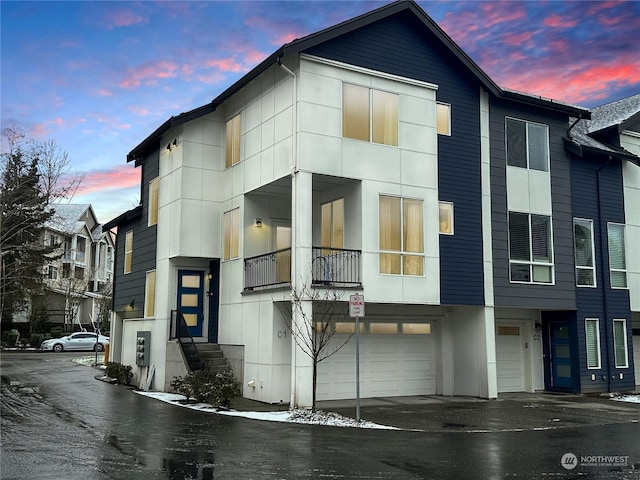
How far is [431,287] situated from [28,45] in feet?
47.7

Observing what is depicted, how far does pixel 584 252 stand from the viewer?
2142cm

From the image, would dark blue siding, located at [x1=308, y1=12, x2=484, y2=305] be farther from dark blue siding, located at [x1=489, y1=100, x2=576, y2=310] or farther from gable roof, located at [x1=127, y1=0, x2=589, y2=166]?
dark blue siding, located at [x1=489, y1=100, x2=576, y2=310]

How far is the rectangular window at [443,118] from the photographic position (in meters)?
19.0

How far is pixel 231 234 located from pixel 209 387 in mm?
5290

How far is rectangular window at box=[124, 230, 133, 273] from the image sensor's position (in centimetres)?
2459

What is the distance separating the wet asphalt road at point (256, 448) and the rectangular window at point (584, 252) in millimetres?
7958

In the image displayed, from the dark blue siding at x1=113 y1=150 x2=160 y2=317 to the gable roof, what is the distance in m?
1.00

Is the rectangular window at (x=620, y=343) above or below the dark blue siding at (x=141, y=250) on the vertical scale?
below

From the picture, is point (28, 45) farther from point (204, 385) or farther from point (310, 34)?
point (204, 385)

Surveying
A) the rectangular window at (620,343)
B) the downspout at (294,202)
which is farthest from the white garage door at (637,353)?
the downspout at (294,202)

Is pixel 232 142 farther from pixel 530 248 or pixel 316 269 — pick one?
pixel 530 248

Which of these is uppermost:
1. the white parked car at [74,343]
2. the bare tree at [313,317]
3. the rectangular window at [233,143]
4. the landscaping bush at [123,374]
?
the rectangular window at [233,143]

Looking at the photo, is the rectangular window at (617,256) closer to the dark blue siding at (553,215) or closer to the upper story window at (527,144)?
the dark blue siding at (553,215)

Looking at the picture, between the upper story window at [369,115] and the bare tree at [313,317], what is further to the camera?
the upper story window at [369,115]
